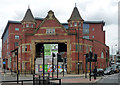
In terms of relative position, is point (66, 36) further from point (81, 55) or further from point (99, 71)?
point (99, 71)

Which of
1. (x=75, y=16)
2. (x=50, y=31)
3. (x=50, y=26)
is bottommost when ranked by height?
(x=50, y=31)

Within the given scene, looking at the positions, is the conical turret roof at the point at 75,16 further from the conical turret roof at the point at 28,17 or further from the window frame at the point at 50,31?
the conical turret roof at the point at 28,17

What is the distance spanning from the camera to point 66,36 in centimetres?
5431

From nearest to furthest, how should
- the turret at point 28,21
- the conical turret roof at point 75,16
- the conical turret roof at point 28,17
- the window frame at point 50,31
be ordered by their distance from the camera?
the window frame at point 50,31 < the conical turret roof at point 75,16 < the turret at point 28,21 < the conical turret roof at point 28,17

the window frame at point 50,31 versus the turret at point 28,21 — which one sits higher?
the turret at point 28,21

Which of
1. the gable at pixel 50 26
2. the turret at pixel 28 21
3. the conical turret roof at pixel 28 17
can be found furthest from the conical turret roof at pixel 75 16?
the conical turret roof at pixel 28 17

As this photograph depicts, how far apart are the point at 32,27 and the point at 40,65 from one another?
37.0 feet

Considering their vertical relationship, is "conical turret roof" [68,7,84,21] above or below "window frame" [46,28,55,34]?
above

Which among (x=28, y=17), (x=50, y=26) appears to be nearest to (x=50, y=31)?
(x=50, y=26)

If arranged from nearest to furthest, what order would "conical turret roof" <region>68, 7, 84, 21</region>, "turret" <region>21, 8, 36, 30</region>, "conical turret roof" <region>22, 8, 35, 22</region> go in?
"conical turret roof" <region>68, 7, 84, 21</region>
"turret" <region>21, 8, 36, 30</region>
"conical turret roof" <region>22, 8, 35, 22</region>

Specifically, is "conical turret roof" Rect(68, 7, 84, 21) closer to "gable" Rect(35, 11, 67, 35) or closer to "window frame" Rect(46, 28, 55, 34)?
"gable" Rect(35, 11, 67, 35)

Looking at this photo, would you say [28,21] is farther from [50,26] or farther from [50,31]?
[50,31]

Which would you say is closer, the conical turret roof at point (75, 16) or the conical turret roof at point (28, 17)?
the conical turret roof at point (75, 16)

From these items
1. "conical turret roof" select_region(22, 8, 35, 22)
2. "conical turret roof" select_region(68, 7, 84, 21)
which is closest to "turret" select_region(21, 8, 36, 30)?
"conical turret roof" select_region(22, 8, 35, 22)
